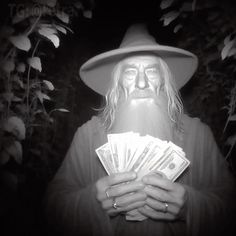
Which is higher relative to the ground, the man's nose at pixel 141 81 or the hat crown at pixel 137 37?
the hat crown at pixel 137 37

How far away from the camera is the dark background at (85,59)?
240 cm

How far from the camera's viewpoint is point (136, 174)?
5.96ft

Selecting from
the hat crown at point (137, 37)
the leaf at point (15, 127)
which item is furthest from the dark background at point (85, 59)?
the leaf at point (15, 127)

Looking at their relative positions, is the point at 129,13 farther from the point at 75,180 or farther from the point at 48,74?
the point at 75,180

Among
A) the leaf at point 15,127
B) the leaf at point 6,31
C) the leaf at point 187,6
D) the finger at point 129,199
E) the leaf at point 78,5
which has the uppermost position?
the leaf at point 187,6

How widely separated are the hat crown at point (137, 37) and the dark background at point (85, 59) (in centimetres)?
12

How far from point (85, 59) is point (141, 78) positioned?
0.71 m

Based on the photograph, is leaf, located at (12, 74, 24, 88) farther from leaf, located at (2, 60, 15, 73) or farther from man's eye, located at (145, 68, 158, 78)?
man's eye, located at (145, 68, 158, 78)

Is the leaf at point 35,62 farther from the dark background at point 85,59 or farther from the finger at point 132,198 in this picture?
the finger at point 132,198

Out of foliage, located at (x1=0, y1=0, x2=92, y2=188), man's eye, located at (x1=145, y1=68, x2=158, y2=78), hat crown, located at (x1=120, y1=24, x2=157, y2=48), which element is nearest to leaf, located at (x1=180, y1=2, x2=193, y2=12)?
hat crown, located at (x1=120, y1=24, x2=157, y2=48)

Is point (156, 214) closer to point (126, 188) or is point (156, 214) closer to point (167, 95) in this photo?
point (126, 188)

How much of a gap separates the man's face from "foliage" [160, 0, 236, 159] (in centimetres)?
38

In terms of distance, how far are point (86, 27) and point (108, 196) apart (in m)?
1.29

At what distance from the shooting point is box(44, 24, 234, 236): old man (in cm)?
184
